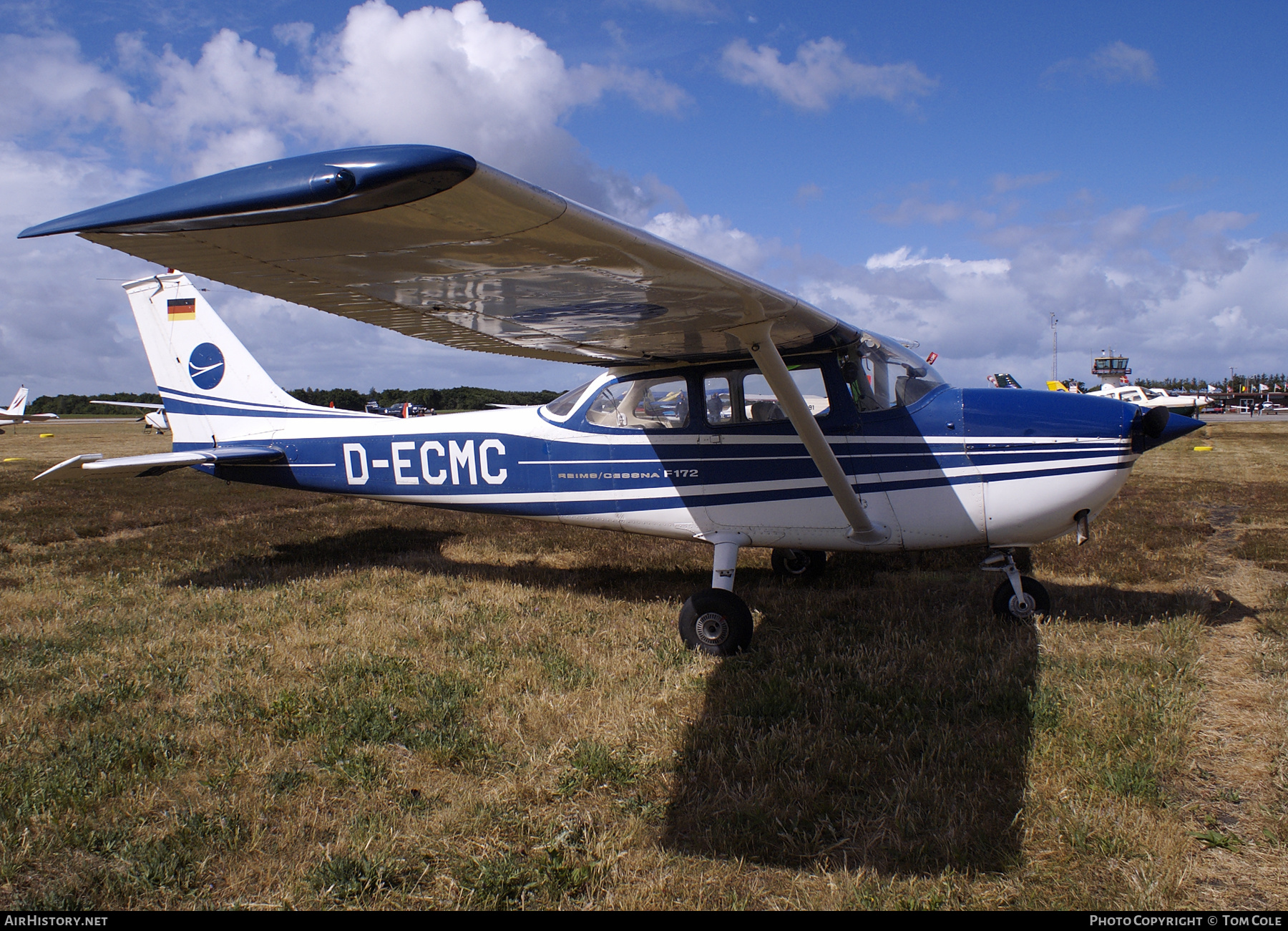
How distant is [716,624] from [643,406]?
191cm

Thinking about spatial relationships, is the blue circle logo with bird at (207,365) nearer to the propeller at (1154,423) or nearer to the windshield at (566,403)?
the windshield at (566,403)

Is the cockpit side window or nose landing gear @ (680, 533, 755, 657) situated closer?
nose landing gear @ (680, 533, 755, 657)

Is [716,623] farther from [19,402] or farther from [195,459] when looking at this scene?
[19,402]

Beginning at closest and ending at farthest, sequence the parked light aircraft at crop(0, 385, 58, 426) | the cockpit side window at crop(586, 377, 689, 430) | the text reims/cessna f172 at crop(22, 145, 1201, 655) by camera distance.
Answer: the text reims/cessna f172 at crop(22, 145, 1201, 655) → the cockpit side window at crop(586, 377, 689, 430) → the parked light aircraft at crop(0, 385, 58, 426)

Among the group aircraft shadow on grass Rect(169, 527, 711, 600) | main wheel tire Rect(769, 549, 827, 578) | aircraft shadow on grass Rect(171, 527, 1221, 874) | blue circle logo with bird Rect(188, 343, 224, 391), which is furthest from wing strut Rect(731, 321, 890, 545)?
blue circle logo with bird Rect(188, 343, 224, 391)

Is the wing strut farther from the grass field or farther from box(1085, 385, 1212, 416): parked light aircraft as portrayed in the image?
box(1085, 385, 1212, 416): parked light aircraft

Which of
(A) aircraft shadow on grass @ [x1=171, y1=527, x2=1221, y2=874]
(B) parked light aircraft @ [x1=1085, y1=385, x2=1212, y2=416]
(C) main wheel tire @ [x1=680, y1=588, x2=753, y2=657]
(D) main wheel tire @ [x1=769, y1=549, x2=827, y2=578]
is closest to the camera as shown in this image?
(A) aircraft shadow on grass @ [x1=171, y1=527, x2=1221, y2=874]

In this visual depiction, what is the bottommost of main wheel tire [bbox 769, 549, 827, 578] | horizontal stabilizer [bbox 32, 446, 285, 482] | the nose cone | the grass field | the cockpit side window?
the grass field

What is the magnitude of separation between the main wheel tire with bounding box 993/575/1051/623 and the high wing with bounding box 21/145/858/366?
2418 mm

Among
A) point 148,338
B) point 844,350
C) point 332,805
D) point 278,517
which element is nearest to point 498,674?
point 332,805

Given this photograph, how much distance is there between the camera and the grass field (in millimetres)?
2527

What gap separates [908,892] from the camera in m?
2.41

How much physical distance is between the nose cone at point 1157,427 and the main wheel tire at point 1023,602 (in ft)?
4.06
